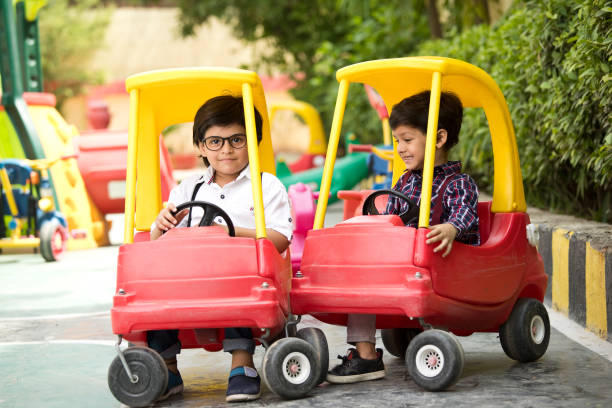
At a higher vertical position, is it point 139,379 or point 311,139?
point 311,139

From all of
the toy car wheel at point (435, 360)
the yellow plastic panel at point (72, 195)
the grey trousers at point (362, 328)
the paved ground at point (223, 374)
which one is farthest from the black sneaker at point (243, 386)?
the yellow plastic panel at point (72, 195)

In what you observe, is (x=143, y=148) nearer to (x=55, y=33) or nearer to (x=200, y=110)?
(x=200, y=110)

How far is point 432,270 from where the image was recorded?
3588 mm

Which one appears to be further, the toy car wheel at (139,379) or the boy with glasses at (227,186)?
the boy with glasses at (227,186)

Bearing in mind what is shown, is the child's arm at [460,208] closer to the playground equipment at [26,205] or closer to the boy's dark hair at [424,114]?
the boy's dark hair at [424,114]

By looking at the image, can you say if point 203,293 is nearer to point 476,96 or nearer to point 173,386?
point 173,386

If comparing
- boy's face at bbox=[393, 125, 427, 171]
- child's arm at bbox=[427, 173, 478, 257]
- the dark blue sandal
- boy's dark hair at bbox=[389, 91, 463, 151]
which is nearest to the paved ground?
the dark blue sandal

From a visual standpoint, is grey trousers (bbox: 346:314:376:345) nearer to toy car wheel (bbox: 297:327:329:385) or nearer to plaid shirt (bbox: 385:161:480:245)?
toy car wheel (bbox: 297:327:329:385)

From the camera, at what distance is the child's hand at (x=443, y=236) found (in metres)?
3.59

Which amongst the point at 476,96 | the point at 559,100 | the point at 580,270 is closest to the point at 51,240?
the point at 559,100

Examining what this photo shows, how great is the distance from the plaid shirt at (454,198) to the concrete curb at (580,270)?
824 millimetres

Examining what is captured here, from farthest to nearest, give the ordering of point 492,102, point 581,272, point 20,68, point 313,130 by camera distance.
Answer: point 313,130, point 20,68, point 581,272, point 492,102

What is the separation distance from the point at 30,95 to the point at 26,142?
27.4 inches

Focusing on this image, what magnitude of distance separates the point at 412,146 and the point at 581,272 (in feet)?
4.70
